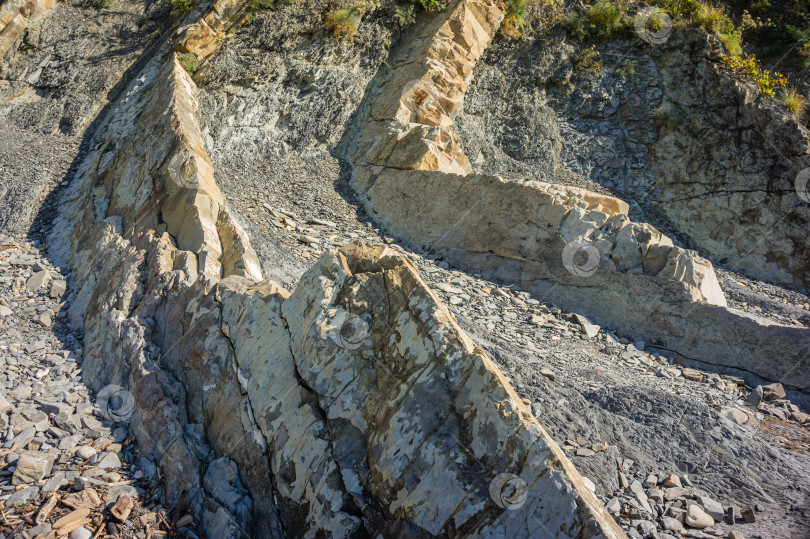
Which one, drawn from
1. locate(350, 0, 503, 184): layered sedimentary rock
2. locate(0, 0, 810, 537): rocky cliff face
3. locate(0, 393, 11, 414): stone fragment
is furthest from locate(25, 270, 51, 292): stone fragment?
locate(350, 0, 503, 184): layered sedimentary rock

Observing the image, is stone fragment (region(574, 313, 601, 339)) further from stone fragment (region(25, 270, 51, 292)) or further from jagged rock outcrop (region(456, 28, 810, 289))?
stone fragment (region(25, 270, 51, 292))

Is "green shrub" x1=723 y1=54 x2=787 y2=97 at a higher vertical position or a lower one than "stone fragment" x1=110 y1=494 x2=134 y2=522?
higher

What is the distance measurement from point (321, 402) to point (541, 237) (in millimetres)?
5925

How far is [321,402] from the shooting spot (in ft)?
12.7

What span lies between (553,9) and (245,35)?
900 cm

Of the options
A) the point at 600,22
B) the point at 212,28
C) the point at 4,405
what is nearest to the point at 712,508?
the point at 4,405

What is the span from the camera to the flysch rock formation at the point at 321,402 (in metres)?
3.06

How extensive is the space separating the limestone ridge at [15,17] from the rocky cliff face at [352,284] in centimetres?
54

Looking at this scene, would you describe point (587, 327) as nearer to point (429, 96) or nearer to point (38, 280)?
point (429, 96)

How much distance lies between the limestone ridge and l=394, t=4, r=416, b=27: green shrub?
978 cm

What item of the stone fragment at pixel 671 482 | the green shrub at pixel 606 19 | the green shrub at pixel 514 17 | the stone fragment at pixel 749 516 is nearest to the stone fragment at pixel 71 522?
the stone fragment at pixel 671 482

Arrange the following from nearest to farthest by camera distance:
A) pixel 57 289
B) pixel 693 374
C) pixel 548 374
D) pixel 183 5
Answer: pixel 548 374 < pixel 693 374 < pixel 57 289 < pixel 183 5

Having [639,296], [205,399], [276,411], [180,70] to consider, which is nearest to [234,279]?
[205,399]

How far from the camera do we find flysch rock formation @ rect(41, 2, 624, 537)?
3059 millimetres
